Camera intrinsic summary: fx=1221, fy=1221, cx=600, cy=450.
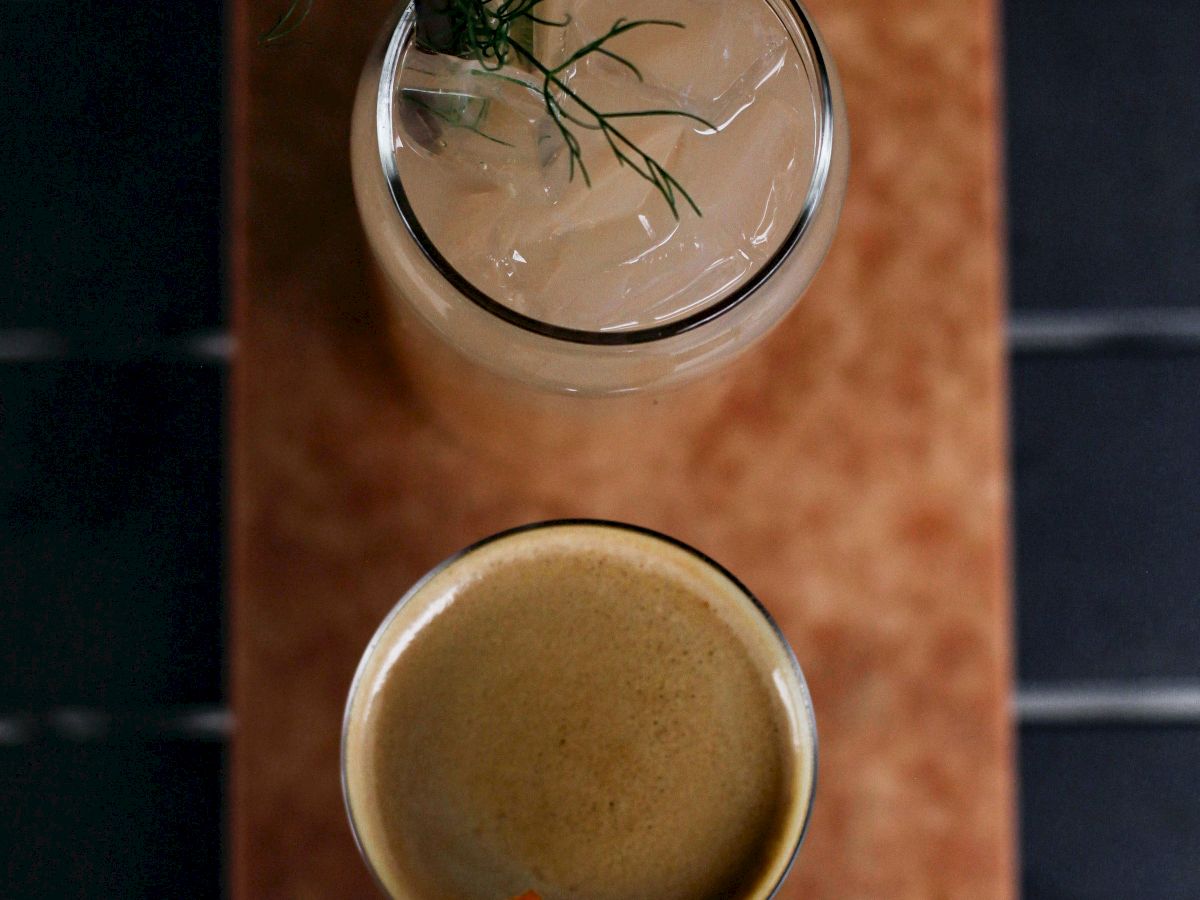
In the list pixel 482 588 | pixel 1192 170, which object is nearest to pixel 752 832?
pixel 482 588

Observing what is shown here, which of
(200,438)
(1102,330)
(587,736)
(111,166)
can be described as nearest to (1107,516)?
(1102,330)

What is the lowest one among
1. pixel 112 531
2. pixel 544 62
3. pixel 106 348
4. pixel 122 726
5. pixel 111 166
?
pixel 122 726

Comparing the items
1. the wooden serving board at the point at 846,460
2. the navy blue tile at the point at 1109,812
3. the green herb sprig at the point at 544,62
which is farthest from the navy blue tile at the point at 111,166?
the navy blue tile at the point at 1109,812

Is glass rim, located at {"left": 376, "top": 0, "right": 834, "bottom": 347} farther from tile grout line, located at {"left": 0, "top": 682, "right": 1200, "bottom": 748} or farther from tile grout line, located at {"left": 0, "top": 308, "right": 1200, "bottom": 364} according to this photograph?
tile grout line, located at {"left": 0, "top": 682, "right": 1200, "bottom": 748}

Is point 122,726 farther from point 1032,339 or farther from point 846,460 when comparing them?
point 1032,339

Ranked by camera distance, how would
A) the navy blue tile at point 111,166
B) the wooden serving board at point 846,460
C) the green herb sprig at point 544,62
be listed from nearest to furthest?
the green herb sprig at point 544,62, the wooden serving board at point 846,460, the navy blue tile at point 111,166

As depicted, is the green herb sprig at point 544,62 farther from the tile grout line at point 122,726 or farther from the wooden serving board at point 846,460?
the tile grout line at point 122,726
